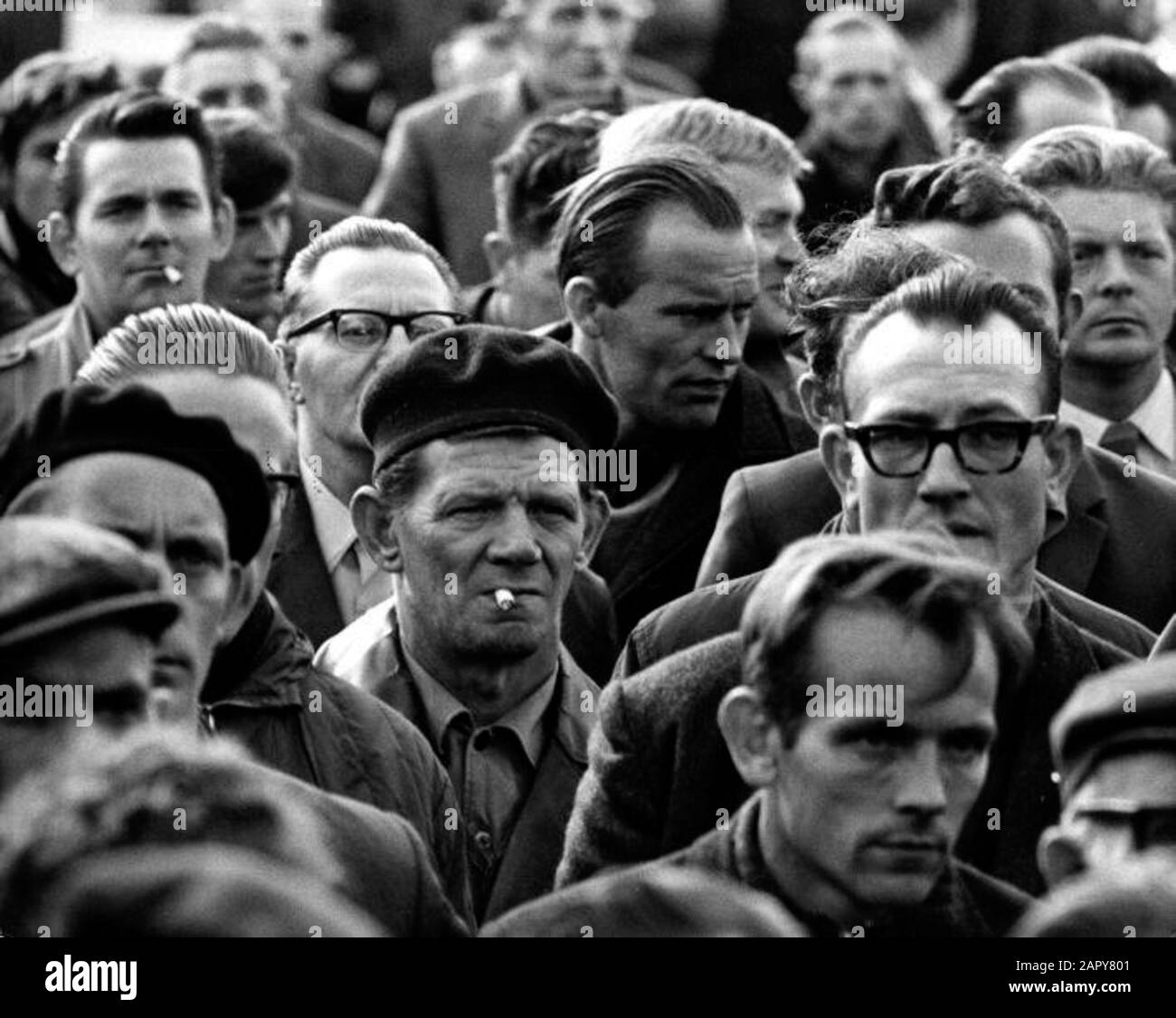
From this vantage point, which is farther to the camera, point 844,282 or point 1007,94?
point 1007,94

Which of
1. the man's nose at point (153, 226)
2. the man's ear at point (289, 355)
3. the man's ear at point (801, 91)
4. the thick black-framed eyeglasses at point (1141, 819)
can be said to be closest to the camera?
the thick black-framed eyeglasses at point (1141, 819)

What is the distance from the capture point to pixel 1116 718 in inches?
202

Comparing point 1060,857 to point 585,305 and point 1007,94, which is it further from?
point 1007,94

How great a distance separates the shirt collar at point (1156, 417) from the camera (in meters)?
8.52

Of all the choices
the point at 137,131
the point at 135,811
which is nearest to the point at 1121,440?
the point at 137,131

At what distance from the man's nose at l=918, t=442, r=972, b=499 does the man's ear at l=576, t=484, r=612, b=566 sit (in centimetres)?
84

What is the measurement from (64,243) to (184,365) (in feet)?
7.67

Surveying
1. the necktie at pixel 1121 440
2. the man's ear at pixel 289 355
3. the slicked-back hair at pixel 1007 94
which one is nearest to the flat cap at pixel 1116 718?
the man's ear at pixel 289 355

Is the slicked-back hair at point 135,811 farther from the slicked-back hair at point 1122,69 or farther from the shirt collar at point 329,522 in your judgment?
the slicked-back hair at point 1122,69

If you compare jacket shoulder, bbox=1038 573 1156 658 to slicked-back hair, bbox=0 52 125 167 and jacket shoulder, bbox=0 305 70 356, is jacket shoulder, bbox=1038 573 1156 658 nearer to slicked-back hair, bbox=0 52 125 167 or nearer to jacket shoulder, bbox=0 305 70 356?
jacket shoulder, bbox=0 305 70 356

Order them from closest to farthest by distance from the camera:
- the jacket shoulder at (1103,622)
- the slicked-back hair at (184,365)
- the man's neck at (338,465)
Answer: the jacket shoulder at (1103,622), the slicked-back hair at (184,365), the man's neck at (338,465)

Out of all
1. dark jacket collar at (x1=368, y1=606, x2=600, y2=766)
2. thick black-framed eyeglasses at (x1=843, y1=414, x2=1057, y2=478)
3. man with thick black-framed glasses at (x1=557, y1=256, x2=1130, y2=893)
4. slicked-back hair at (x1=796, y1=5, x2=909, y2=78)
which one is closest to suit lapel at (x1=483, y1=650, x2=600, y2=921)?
dark jacket collar at (x1=368, y1=606, x2=600, y2=766)
